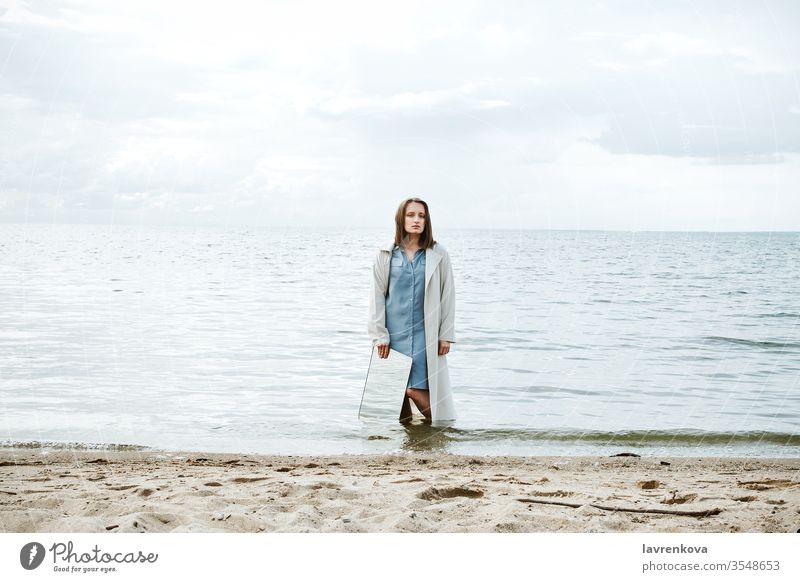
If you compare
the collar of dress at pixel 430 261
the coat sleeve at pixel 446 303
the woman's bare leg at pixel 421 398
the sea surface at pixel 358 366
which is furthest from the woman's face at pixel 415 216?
the sea surface at pixel 358 366

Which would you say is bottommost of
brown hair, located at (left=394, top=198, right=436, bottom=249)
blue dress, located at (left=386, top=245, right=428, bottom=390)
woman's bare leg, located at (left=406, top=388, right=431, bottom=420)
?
woman's bare leg, located at (left=406, top=388, right=431, bottom=420)

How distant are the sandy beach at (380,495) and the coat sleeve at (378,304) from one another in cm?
95

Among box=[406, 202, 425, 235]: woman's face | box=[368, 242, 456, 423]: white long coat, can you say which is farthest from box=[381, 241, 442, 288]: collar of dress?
box=[406, 202, 425, 235]: woman's face

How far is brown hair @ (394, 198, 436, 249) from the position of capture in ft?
17.2

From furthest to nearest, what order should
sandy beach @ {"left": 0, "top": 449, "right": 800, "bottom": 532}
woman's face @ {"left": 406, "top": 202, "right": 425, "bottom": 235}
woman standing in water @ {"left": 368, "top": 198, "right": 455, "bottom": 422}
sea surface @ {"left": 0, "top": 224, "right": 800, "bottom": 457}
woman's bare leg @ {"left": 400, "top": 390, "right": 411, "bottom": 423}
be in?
woman's bare leg @ {"left": 400, "top": 390, "right": 411, "bottom": 423}
sea surface @ {"left": 0, "top": 224, "right": 800, "bottom": 457}
woman standing in water @ {"left": 368, "top": 198, "right": 455, "bottom": 422}
woman's face @ {"left": 406, "top": 202, "right": 425, "bottom": 235}
sandy beach @ {"left": 0, "top": 449, "right": 800, "bottom": 532}

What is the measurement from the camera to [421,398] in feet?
18.4

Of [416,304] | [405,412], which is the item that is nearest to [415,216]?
[416,304]

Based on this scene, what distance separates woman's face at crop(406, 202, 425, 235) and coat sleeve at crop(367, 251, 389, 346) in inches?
13.0

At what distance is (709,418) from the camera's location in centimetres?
611

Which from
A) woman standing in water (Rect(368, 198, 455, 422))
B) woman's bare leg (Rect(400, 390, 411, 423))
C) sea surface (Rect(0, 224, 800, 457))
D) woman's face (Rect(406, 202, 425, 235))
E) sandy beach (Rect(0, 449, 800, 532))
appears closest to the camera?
sandy beach (Rect(0, 449, 800, 532))

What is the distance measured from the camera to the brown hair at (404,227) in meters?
5.23

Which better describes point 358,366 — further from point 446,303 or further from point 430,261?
point 430,261

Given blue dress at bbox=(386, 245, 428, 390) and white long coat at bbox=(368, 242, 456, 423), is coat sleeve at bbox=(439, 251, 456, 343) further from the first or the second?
blue dress at bbox=(386, 245, 428, 390)

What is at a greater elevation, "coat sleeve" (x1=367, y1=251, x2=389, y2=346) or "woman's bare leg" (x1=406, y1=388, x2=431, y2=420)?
"coat sleeve" (x1=367, y1=251, x2=389, y2=346)
